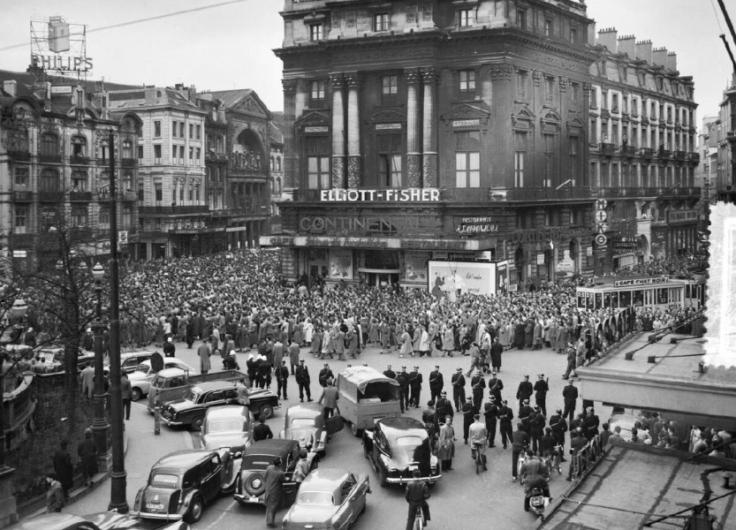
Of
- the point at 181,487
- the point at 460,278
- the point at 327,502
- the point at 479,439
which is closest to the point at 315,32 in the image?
the point at 460,278

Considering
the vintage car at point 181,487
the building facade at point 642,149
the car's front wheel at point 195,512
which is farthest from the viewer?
the building facade at point 642,149

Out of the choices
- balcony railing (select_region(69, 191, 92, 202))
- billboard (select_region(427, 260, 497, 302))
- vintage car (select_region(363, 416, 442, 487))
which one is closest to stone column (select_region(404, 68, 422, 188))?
billboard (select_region(427, 260, 497, 302))

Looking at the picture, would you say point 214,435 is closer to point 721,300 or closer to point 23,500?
point 23,500

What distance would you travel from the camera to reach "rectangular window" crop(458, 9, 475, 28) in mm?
58875

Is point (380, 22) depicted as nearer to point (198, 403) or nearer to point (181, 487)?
point (198, 403)

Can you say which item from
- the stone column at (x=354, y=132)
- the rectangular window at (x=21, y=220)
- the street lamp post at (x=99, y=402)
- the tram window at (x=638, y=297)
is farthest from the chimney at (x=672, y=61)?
the street lamp post at (x=99, y=402)

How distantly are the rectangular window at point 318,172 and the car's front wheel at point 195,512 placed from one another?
152 feet

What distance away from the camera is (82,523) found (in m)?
14.4

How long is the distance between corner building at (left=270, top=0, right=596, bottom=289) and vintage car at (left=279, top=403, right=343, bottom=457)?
3239cm

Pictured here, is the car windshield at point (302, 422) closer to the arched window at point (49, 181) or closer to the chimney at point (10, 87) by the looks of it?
the arched window at point (49, 181)

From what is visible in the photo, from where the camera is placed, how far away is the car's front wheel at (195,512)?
1862 cm

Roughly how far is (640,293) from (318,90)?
104 feet

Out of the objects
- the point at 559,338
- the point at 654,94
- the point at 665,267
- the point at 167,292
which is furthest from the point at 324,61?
the point at 654,94

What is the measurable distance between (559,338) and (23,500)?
24.8m
